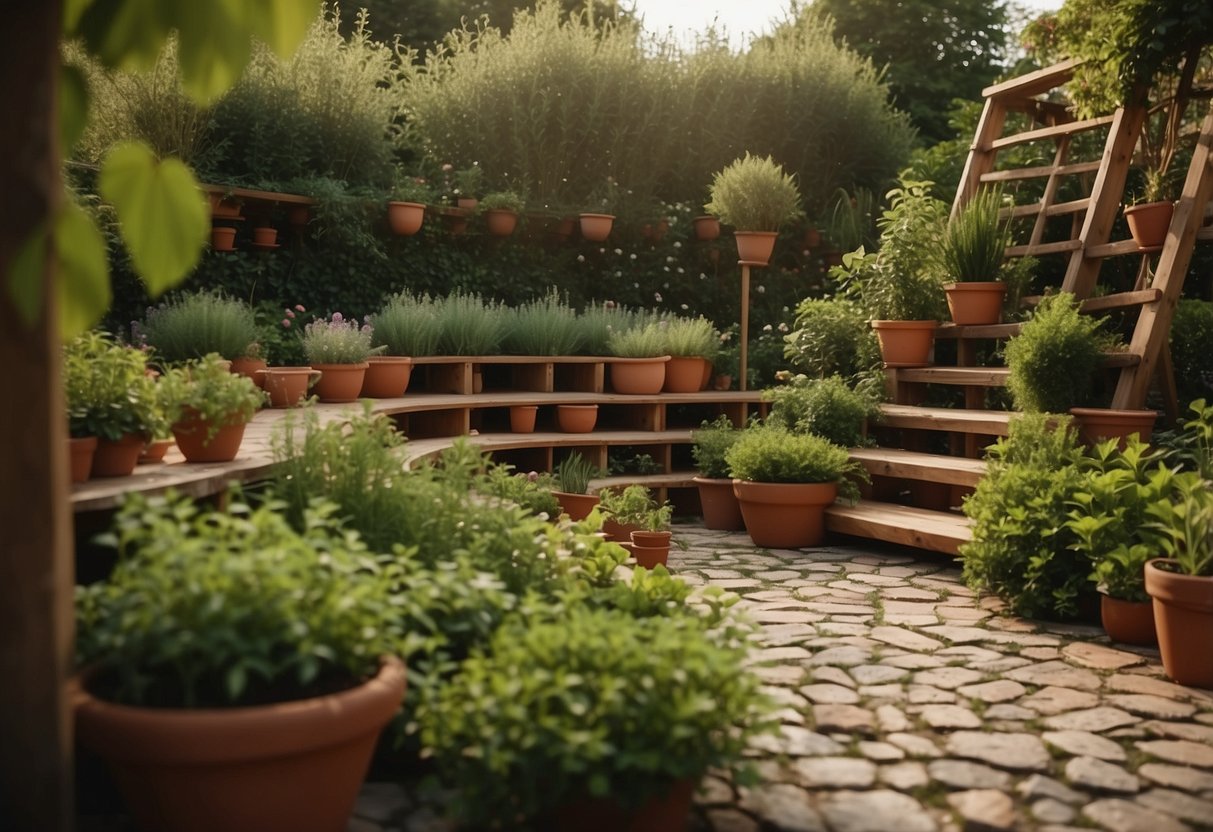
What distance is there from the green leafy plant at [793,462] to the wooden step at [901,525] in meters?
0.14

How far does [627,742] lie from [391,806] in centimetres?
79

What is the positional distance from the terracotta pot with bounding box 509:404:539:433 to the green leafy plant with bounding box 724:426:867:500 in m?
1.69

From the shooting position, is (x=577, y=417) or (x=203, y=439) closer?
(x=203, y=439)

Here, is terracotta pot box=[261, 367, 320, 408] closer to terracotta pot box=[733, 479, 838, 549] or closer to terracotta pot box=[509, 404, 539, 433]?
terracotta pot box=[509, 404, 539, 433]

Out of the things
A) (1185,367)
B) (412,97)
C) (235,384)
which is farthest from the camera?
(412,97)

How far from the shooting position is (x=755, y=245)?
858cm

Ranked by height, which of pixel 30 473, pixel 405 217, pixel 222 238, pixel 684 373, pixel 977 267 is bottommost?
pixel 30 473

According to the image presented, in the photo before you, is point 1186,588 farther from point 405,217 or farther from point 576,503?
point 405,217

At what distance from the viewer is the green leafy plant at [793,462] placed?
20.8ft

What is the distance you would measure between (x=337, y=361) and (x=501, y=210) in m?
3.21

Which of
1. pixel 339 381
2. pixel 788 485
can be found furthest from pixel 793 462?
pixel 339 381

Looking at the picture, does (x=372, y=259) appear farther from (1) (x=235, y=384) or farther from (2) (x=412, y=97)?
(1) (x=235, y=384)

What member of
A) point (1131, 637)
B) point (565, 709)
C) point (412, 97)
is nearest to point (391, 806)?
point (565, 709)

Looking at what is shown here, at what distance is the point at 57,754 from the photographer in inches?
77.0
